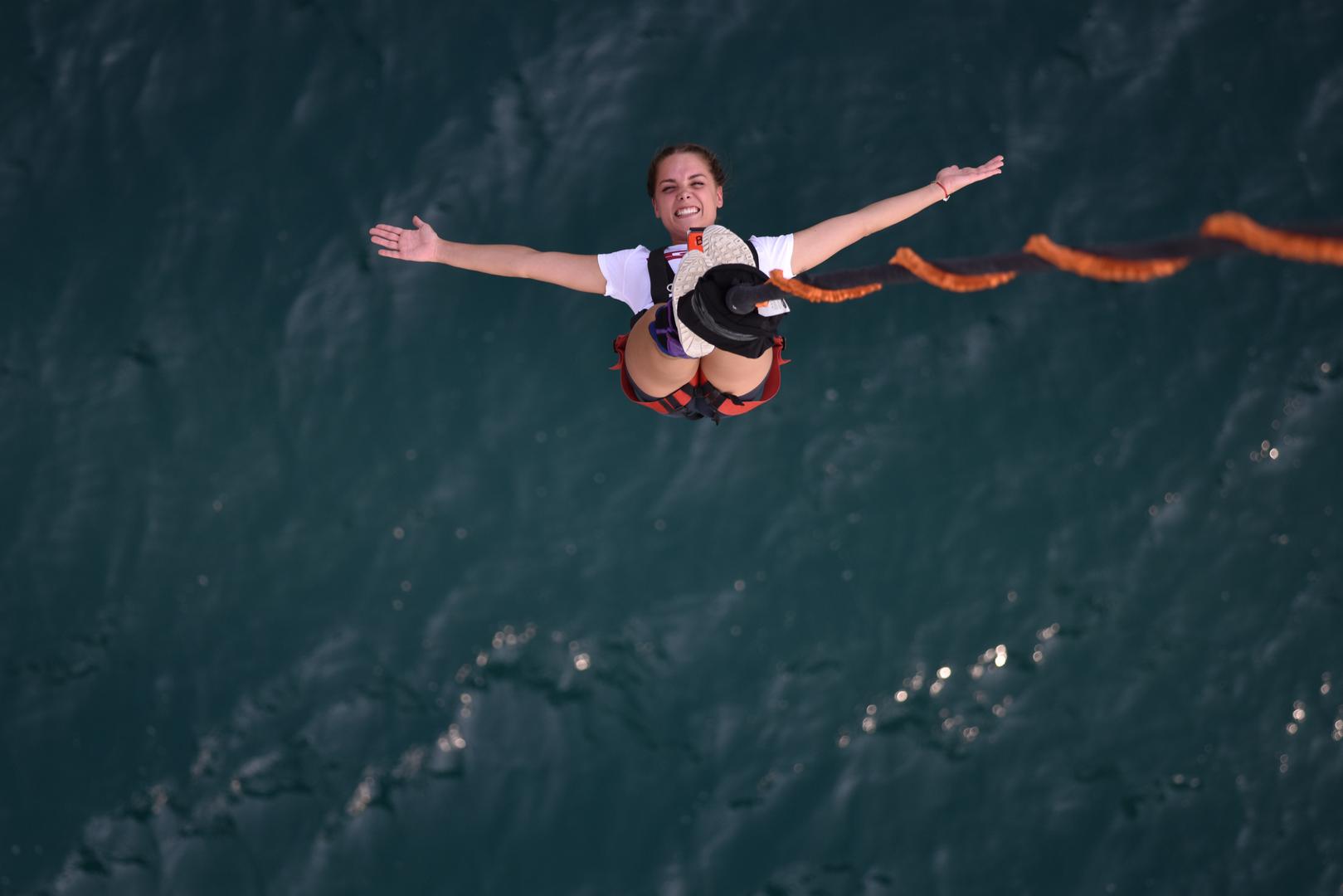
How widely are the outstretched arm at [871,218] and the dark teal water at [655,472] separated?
326 centimetres

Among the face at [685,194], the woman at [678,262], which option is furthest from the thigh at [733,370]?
the face at [685,194]

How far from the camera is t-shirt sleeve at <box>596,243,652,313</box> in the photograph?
546 centimetres

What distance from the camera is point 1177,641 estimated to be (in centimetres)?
884

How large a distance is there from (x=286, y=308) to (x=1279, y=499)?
8.16 meters

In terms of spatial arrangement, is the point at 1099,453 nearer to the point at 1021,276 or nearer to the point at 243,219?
the point at 1021,276

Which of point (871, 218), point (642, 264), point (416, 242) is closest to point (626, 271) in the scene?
point (642, 264)

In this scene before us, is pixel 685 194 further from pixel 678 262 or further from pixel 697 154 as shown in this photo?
pixel 678 262

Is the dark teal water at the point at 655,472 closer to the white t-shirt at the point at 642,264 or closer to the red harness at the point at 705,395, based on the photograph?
the red harness at the point at 705,395

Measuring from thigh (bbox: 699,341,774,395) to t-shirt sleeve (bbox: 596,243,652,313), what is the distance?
44 centimetres

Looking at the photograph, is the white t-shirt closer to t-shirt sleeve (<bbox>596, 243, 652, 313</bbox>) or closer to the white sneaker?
t-shirt sleeve (<bbox>596, 243, 652, 313</bbox>)

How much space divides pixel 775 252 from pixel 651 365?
2.74ft

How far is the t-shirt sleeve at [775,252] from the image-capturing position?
5.40m

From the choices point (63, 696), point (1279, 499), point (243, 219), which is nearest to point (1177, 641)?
point (1279, 499)

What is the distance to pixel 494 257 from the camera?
533cm
